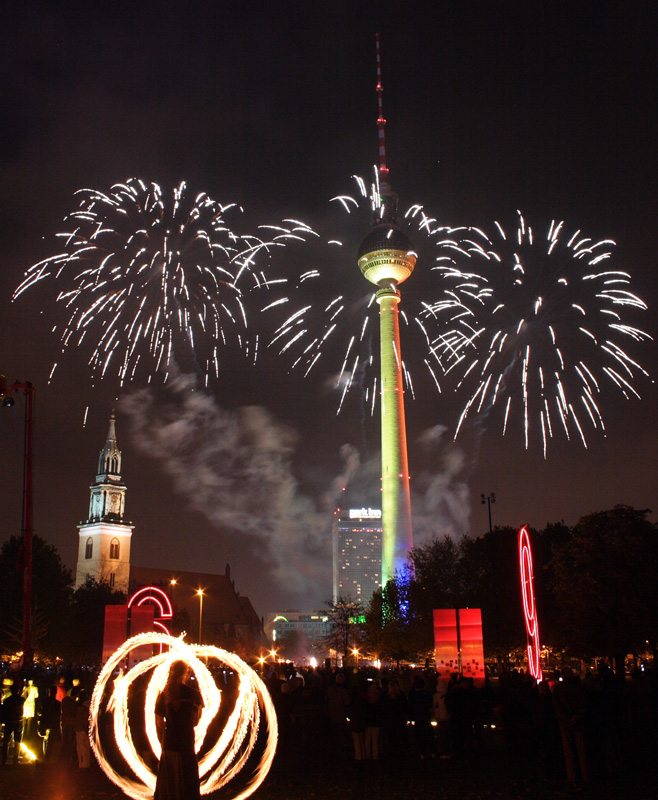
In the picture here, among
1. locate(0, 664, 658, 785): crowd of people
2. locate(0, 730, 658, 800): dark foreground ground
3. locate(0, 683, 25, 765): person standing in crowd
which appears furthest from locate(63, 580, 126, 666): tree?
locate(0, 730, 658, 800): dark foreground ground

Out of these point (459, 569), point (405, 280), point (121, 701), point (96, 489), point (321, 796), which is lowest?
point (321, 796)

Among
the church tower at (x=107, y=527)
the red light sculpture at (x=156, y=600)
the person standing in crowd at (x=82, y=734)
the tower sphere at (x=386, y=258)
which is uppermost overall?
the tower sphere at (x=386, y=258)

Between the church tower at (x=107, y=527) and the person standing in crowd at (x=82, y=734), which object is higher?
the church tower at (x=107, y=527)

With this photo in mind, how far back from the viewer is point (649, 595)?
4688cm

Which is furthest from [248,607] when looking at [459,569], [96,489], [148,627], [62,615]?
[148,627]

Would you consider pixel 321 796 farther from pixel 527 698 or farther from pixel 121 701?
pixel 527 698

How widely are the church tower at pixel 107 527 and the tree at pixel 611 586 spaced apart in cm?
10451

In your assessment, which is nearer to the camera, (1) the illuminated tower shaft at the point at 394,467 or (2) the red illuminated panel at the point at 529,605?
(2) the red illuminated panel at the point at 529,605

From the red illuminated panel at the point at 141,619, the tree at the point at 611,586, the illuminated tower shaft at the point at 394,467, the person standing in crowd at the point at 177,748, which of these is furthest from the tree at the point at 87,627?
the person standing in crowd at the point at 177,748

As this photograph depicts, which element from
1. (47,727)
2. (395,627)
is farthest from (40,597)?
(47,727)

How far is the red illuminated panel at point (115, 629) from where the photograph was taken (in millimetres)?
27141

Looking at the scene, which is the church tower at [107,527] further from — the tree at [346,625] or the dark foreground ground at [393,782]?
the dark foreground ground at [393,782]

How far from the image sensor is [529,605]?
30016 mm

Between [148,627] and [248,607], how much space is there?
162m
